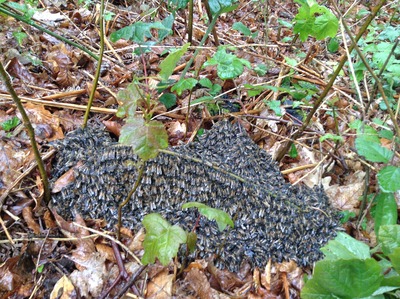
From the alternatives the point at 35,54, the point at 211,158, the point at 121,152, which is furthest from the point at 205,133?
the point at 35,54

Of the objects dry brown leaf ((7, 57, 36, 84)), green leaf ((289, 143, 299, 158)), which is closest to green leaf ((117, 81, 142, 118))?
green leaf ((289, 143, 299, 158))

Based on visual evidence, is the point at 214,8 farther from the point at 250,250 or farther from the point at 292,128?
the point at 250,250

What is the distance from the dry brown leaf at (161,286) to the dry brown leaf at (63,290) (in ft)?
1.13

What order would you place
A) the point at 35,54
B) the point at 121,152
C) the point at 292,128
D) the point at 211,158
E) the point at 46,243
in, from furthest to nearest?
1. the point at 35,54
2. the point at 292,128
3. the point at 211,158
4. the point at 121,152
5. the point at 46,243

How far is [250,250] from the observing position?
1848mm

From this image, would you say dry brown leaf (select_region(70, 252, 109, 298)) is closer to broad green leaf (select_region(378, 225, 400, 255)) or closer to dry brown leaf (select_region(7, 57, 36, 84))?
broad green leaf (select_region(378, 225, 400, 255))

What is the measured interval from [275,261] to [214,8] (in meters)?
1.49

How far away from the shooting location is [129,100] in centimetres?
161

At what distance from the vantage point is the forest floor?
1.73m

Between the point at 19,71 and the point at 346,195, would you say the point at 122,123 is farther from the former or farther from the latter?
the point at 346,195

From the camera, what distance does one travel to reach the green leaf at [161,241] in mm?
1441

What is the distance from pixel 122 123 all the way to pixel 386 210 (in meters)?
1.63

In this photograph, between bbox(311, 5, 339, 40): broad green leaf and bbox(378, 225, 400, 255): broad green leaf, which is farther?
bbox(311, 5, 339, 40): broad green leaf

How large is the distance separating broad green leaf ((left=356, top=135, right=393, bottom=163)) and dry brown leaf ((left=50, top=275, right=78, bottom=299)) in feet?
4.95
